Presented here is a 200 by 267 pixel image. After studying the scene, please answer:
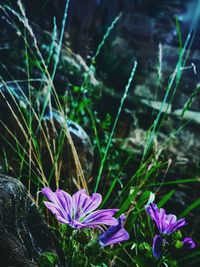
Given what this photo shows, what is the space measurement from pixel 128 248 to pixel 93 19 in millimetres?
2638

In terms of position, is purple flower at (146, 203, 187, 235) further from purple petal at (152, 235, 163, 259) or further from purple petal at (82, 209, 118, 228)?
purple petal at (82, 209, 118, 228)

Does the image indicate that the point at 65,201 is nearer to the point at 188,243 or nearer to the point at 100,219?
the point at 100,219

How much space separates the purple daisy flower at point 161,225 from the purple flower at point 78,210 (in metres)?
0.16

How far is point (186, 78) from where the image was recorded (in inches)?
136

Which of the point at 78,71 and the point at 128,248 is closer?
the point at 128,248

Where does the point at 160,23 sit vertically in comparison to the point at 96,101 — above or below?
above

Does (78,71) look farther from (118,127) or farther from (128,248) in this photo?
(128,248)

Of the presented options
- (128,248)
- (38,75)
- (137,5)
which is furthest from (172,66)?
(128,248)

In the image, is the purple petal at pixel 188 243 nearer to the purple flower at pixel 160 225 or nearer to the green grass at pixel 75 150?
the purple flower at pixel 160 225

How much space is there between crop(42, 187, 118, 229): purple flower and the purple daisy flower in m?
0.16

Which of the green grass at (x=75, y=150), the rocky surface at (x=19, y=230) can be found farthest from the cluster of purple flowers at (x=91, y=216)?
the green grass at (x=75, y=150)

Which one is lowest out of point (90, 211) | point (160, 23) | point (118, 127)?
point (118, 127)

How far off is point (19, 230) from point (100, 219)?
0.23 meters

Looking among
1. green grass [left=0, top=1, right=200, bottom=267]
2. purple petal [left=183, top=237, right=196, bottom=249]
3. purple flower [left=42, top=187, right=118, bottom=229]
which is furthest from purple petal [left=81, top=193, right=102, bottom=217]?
green grass [left=0, top=1, right=200, bottom=267]
